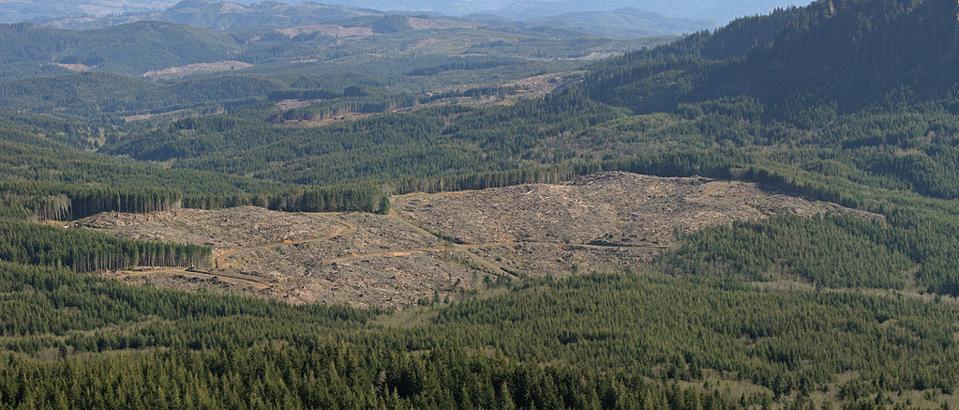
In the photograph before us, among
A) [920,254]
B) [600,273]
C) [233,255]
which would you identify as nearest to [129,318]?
[233,255]

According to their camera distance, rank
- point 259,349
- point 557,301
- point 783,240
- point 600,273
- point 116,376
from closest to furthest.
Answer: point 116,376 → point 259,349 → point 557,301 → point 600,273 → point 783,240

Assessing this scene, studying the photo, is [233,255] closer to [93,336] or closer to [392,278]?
[392,278]

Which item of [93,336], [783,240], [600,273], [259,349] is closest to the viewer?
[259,349]

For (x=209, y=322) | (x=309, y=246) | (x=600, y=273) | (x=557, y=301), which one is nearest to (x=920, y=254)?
(x=600, y=273)

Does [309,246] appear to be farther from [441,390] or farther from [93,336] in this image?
[441,390]

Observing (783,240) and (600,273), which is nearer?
(600,273)

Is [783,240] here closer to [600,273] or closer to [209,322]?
[600,273]

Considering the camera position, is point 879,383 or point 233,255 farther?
point 233,255

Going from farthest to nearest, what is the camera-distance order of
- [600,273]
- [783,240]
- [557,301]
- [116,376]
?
1. [783,240]
2. [600,273]
3. [557,301]
4. [116,376]
